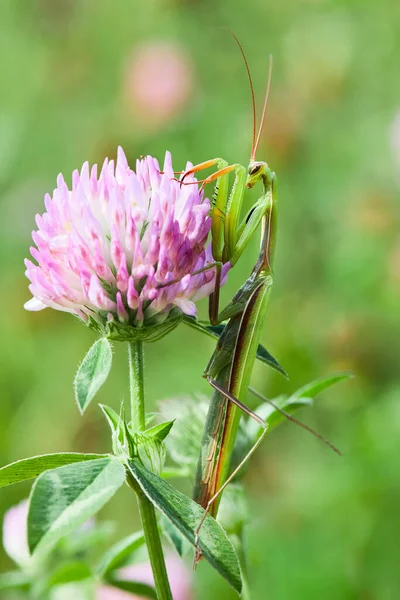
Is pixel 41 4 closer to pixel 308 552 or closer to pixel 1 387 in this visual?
pixel 1 387

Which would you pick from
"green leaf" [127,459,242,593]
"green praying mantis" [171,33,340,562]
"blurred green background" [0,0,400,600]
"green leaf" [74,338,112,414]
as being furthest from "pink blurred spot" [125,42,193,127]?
"green leaf" [127,459,242,593]

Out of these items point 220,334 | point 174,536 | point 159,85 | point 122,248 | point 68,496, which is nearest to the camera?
point 68,496

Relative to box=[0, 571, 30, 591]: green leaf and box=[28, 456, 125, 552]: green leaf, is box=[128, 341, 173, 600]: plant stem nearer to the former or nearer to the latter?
box=[28, 456, 125, 552]: green leaf

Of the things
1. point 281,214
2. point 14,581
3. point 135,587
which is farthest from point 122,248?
point 281,214

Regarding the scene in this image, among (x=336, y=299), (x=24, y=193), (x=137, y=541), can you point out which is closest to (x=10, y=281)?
(x=24, y=193)

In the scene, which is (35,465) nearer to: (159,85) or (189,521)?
(189,521)

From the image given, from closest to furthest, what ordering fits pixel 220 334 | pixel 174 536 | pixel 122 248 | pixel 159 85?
pixel 122 248
pixel 174 536
pixel 220 334
pixel 159 85

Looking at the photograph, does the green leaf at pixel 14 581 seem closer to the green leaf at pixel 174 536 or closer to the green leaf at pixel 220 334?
the green leaf at pixel 174 536
